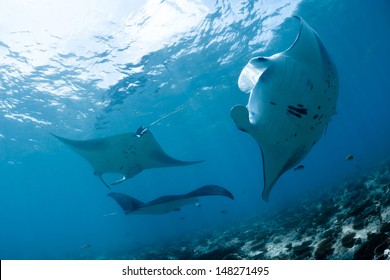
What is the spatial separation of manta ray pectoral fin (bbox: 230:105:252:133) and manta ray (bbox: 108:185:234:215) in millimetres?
3285

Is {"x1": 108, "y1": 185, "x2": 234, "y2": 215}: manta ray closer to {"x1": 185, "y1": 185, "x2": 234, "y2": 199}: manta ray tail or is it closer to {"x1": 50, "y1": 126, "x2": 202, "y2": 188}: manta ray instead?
{"x1": 185, "y1": 185, "x2": 234, "y2": 199}: manta ray tail

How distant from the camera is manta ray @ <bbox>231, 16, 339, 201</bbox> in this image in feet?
9.01

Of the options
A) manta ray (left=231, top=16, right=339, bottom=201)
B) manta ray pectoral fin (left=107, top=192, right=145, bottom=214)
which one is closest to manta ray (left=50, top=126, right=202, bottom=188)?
manta ray pectoral fin (left=107, top=192, right=145, bottom=214)

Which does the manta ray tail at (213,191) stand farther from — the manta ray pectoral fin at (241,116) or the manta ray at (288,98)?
the manta ray pectoral fin at (241,116)

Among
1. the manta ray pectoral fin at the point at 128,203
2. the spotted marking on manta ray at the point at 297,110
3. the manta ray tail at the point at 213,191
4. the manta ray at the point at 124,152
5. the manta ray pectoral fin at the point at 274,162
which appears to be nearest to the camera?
the spotted marking on manta ray at the point at 297,110

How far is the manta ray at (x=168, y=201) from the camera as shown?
245 inches

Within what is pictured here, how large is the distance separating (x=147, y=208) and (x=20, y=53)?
9898mm

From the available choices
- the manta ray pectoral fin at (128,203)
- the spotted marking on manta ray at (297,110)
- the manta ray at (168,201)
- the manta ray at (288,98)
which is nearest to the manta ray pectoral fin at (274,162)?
the manta ray at (288,98)

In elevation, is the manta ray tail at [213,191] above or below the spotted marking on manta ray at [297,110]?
below

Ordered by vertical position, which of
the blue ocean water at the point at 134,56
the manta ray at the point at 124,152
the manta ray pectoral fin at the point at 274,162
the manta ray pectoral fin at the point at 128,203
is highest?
the blue ocean water at the point at 134,56

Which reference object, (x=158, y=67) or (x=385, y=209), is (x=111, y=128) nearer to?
(x=158, y=67)

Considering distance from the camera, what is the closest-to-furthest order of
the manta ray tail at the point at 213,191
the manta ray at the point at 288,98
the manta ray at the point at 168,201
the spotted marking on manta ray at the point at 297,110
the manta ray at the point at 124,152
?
the manta ray at the point at 288,98
the spotted marking on manta ray at the point at 297,110
the manta ray tail at the point at 213,191
the manta ray at the point at 168,201
the manta ray at the point at 124,152

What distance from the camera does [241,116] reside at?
2.84 metres

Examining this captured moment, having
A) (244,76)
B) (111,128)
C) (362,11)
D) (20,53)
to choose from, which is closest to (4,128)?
(111,128)
